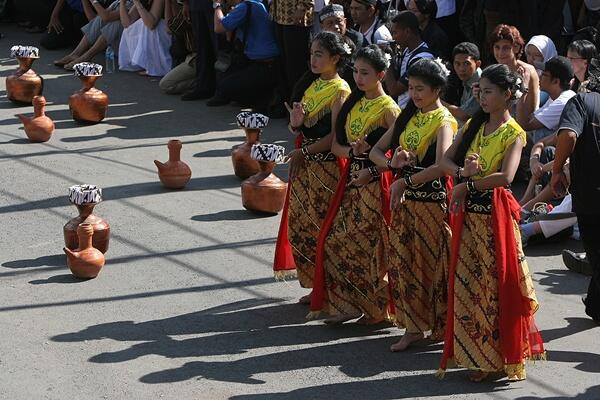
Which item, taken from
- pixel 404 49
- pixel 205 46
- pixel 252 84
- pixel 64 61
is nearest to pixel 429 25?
pixel 404 49

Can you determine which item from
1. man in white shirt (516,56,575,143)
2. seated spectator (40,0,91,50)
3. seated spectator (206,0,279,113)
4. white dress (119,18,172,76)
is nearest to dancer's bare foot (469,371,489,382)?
man in white shirt (516,56,575,143)

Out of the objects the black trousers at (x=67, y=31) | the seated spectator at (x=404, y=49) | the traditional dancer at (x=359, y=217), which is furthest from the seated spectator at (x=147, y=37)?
the traditional dancer at (x=359, y=217)

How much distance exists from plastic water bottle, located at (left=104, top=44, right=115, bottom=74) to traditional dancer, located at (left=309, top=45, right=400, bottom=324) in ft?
27.6

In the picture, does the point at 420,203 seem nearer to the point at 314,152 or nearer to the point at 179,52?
the point at 314,152

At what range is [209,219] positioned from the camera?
946 cm

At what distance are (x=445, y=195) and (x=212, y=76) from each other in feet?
23.7

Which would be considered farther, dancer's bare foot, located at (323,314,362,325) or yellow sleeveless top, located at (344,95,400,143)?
dancer's bare foot, located at (323,314,362,325)

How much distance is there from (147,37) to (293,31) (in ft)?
10.5

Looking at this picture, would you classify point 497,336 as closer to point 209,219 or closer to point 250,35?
point 209,219

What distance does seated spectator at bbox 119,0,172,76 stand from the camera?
1452cm

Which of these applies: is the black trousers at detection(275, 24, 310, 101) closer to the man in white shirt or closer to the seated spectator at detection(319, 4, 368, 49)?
the seated spectator at detection(319, 4, 368, 49)

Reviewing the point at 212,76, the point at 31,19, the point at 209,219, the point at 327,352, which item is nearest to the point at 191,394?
the point at 327,352

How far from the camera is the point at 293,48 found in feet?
39.5

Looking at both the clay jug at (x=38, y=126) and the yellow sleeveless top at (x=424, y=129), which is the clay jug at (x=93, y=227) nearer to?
the yellow sleeveless top at (x=424, y=129)
